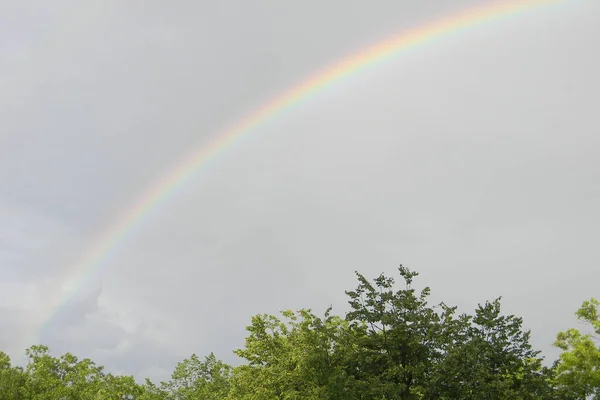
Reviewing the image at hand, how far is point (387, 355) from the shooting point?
96.7ft

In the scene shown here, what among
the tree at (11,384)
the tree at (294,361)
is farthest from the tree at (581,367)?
the tree at (11,384)

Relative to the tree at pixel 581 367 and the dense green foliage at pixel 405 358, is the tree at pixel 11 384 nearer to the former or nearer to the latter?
the dense green foliage at pixel 405 358

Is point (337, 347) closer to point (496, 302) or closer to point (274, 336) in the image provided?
point (274, 336)

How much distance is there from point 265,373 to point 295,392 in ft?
13.9

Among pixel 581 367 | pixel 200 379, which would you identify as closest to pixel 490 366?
pixel 581 367

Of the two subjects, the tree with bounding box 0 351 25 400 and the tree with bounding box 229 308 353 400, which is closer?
the tree with bounding box 229 308 353 400

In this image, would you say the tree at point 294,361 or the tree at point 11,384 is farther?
the tree at point 11,384

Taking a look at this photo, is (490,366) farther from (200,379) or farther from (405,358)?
(200,379)

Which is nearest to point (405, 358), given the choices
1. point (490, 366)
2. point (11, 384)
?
point (490, 366)

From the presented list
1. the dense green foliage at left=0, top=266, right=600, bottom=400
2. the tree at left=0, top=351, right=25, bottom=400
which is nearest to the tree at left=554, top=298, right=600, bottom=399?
the dense green foliage at left=0, top=266, right=600, bottom=400

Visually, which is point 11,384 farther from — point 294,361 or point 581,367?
point 581,367

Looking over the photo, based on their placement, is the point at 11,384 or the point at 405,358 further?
the point at 11,384

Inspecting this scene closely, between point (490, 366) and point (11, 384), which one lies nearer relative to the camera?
point (490, 366)

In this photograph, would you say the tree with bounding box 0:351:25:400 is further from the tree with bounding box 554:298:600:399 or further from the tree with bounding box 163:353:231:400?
the tree with bounding box 554:298:600:399
